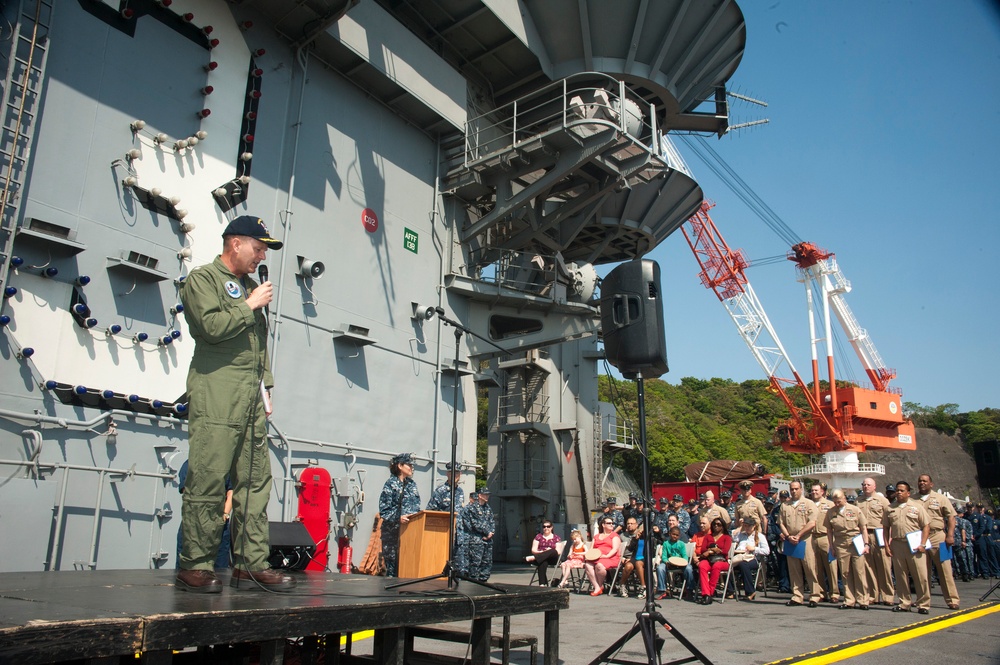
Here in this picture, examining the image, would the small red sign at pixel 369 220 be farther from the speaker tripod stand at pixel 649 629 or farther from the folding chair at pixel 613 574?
the speaker tripod stand at pixel 649 629

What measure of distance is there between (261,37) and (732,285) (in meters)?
38.6

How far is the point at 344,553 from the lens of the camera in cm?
1054

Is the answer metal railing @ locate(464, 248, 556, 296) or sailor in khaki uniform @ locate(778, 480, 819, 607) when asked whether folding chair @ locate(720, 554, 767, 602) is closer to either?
sailor in khaki uniform @ locate(778, 480, 819, 607)

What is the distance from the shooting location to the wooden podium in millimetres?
7805

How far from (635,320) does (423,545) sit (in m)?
4.39

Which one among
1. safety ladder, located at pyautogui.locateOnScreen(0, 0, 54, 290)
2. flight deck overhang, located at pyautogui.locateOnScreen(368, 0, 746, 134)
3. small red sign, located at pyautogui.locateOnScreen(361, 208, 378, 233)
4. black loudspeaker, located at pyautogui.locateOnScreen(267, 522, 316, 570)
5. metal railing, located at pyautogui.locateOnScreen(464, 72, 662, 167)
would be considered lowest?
black loudspeaker, located at pyautogui.locateOnScreen(267, 522, 316, 570)

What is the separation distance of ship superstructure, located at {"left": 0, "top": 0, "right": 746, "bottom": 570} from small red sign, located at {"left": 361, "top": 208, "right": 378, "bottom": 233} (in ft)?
0.16

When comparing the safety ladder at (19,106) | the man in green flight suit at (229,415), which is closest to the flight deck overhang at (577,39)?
the safety ladder at (19,106)

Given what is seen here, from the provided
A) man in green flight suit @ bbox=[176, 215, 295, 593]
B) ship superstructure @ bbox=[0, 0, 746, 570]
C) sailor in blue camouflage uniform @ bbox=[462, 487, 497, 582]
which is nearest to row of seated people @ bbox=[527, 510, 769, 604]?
sailor in blue camouflage uniform @ bbox=[462, 487, 497, 582]

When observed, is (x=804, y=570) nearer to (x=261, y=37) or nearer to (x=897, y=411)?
(x=261, y=37)

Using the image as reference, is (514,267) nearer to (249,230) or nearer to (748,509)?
(748,509)

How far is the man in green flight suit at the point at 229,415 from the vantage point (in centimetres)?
321

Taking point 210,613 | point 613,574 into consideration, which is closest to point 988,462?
point 613,574

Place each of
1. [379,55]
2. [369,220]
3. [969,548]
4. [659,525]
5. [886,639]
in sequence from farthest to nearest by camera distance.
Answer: [969,548] → [369,220] → [659,525] → [379,55] → [886,639]
